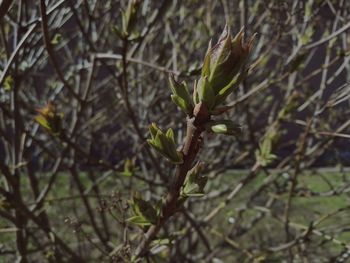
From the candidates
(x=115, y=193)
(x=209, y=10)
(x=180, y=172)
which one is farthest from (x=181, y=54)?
(x=180, y=172)

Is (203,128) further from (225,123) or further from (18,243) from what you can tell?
(18,243)

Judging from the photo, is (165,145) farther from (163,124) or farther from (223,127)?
(163,124)

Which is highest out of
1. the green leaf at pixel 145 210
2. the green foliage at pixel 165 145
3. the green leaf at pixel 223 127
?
A: the green leaf at pixel 223 127

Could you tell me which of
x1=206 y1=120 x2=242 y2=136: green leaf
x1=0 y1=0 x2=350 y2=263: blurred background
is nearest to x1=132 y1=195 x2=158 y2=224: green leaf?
x1=0 y1=0 x2=350 y2=263: blurred background

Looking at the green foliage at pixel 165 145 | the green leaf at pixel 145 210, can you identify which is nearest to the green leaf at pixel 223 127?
the green foliage at pixel 165 145

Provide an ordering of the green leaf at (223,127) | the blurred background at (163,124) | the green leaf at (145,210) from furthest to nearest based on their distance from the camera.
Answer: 1. the blurred background at (163,124)
2. the green leaf at (145,210)
3. the green leaf at (223,127)

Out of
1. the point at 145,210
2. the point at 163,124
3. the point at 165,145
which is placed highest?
the point at 165,145

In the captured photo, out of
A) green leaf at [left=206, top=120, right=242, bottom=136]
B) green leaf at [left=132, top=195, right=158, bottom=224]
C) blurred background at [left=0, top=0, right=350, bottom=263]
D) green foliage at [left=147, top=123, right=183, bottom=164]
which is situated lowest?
blurred background at [left=0, top=0, right=350, bottom=263]

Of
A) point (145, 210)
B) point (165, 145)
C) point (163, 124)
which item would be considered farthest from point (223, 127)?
point (163, 124)

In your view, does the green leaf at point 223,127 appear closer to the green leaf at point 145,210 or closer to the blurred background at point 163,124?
the blurred background at point 163,124

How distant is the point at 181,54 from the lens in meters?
3.98

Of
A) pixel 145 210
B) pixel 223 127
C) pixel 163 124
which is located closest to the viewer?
pixel 223 127

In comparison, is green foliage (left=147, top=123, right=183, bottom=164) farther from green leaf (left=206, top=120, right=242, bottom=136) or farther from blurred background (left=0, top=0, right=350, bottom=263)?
blurred background (left=0, top=0, right=350, bottom=263)

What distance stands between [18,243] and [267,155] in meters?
0.99
